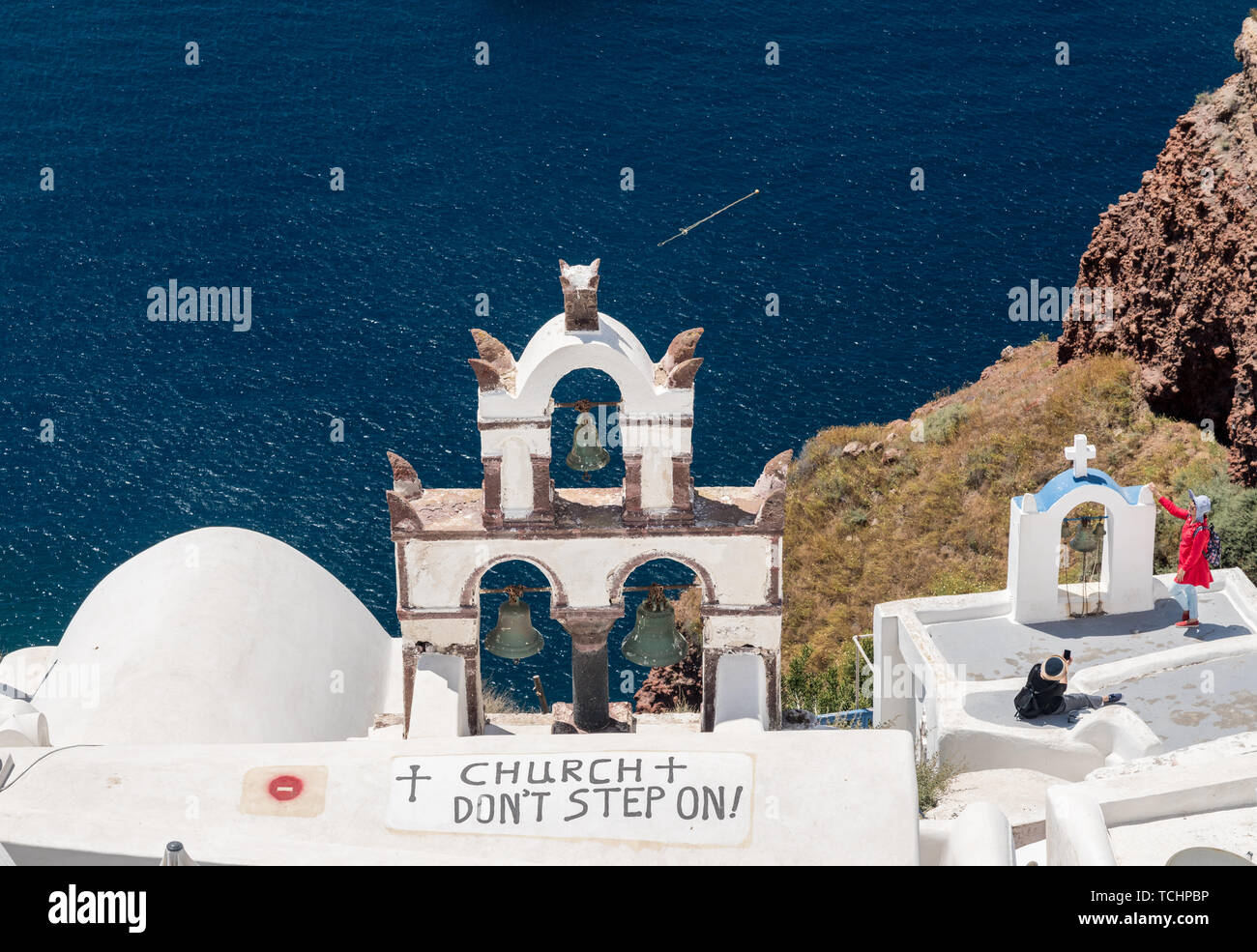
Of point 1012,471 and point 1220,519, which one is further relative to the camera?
point 1012,471

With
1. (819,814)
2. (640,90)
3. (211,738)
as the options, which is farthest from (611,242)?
(819,814)

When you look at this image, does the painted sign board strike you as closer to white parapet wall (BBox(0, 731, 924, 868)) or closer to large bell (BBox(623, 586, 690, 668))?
white parapet wall (BBox(0, 731, 924, 868))

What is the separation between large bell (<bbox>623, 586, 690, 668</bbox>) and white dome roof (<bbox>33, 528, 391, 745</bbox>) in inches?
279

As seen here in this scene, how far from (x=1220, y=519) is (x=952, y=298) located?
94.5 ft

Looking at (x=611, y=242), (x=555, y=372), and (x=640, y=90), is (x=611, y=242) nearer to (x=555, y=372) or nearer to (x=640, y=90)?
(x=640, y=90)

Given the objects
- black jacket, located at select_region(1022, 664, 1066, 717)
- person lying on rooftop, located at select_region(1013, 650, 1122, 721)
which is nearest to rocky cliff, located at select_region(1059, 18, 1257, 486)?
person lying on rooftop, located at select_region(1013, 650, 1122, 721)

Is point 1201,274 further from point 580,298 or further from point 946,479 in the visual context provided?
point 580,298

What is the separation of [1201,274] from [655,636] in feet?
102

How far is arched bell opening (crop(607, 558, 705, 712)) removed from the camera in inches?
1075

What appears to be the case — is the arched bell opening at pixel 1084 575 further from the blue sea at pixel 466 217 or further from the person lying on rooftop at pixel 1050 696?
the blue sea at pixel 466 217

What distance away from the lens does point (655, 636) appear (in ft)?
89.5

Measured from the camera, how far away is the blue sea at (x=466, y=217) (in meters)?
63.7

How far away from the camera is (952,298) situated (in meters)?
70.9

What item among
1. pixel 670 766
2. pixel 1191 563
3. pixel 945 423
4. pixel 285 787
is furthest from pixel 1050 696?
pixel 945 423
